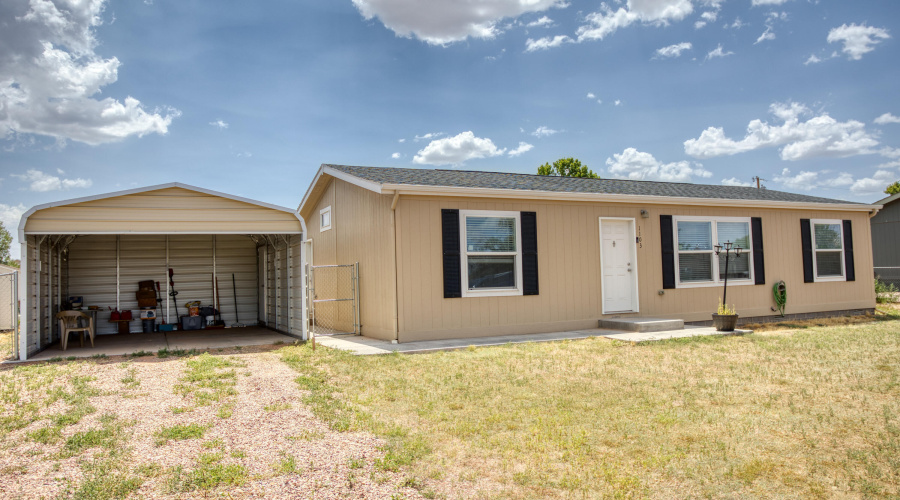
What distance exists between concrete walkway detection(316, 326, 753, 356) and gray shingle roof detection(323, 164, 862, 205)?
249cm

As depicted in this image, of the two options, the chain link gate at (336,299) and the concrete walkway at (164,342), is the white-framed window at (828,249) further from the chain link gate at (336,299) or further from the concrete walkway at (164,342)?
the concrete walkway at (164,342)

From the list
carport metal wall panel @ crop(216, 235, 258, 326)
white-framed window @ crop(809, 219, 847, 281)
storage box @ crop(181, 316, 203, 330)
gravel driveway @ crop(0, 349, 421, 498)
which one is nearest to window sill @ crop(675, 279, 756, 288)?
white-framed window @ crop(809, 219, 847, 281)

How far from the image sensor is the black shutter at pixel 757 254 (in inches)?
460

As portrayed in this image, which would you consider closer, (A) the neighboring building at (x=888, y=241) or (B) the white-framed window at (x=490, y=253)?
(B) the white-framed window at (x=490, y=253)

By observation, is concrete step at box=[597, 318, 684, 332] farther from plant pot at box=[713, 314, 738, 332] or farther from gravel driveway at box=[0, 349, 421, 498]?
gravel driveway at box=[0, 349, 421, 498]

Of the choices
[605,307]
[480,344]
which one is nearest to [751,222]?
[605,307]

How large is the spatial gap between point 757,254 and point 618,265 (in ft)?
11.6

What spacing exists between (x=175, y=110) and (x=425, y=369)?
10554mm

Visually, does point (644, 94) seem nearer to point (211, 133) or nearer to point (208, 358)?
point (211, 133)

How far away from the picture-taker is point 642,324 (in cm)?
934

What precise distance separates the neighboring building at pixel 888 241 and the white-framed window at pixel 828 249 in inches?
438

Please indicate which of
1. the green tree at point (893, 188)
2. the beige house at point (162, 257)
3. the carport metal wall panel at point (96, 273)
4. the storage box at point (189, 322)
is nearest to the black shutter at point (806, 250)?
the beige house at point (162, 257)

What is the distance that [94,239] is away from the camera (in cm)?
1236

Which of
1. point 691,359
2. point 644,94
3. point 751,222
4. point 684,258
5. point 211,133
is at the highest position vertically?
point 644,94
